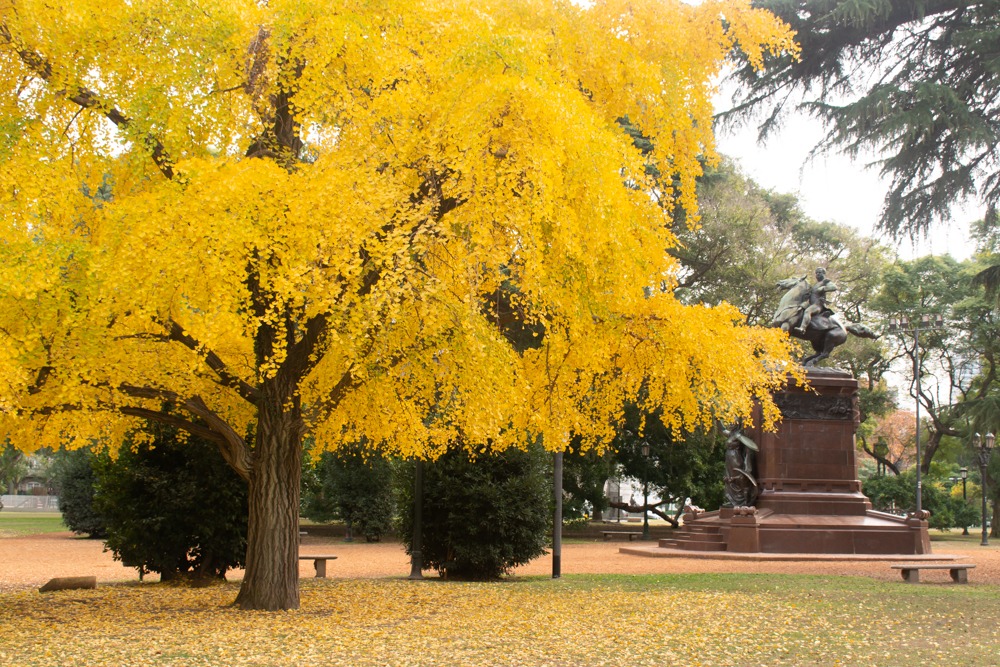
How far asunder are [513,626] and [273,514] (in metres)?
2.90

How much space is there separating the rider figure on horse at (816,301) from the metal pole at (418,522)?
35.0 feet

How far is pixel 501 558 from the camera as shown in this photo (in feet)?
50.6

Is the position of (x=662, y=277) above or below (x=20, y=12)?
below

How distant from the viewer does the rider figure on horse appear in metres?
22.4

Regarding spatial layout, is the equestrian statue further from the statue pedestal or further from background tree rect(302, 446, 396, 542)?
background tree rect(302, 446, 396, 542)

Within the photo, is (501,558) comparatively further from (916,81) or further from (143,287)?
(916,81)

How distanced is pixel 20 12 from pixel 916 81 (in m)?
14.1

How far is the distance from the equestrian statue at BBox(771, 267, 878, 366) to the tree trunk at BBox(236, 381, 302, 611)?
14.4 m

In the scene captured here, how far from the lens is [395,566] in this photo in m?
19.9

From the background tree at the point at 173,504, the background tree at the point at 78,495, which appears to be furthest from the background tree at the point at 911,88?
the background tree at the point at 78,495

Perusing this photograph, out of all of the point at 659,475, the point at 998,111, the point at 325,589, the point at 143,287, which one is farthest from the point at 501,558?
the point at 659,475

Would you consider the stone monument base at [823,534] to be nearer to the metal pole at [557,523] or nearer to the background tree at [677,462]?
the metal pole at [557,523]

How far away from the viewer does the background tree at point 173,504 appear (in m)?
13.8

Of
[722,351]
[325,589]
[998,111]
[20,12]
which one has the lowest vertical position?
[325,589]
